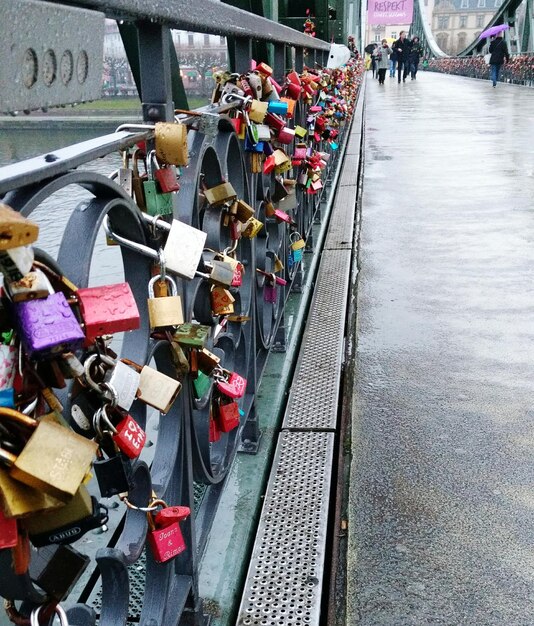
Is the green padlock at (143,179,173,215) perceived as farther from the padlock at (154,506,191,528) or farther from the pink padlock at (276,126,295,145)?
the pink padlock at (276,126,295,145)

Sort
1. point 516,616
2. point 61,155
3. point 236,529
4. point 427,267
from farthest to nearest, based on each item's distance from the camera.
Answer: point 427,267 → point 236,529 → point 516,616 → point 61,155

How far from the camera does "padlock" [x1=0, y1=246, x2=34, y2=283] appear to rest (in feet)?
1.69

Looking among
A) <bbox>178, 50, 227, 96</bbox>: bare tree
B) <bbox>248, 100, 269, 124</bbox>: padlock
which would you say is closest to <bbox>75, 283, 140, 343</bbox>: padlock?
<bbox>248, 100, 269, 124</bbox>: padlock

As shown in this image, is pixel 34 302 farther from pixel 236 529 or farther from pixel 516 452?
pixel 516 452

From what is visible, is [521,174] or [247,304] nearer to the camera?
[247,304]

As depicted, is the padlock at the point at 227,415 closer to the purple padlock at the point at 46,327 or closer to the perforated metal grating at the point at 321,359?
the perforated metal grating at the point at 321,359

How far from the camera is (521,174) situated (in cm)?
595

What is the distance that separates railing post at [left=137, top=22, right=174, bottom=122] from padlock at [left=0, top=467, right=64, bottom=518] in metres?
0.60

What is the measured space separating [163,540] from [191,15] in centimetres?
79

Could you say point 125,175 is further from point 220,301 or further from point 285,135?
point 285,135

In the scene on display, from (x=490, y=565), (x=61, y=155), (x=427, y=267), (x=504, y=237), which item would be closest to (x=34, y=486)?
(x=61, y=155)

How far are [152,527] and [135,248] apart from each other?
0.42 meters

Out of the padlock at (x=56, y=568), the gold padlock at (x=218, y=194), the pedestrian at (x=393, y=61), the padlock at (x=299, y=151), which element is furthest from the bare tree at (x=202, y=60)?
the pedestrian at (x=393, y=61)

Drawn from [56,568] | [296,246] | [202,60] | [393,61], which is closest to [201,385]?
[56,568]
